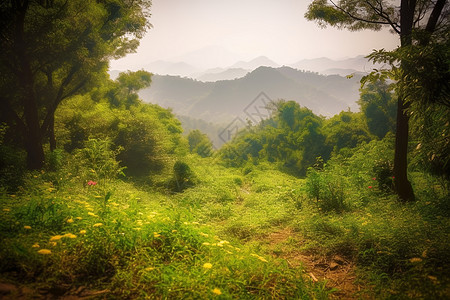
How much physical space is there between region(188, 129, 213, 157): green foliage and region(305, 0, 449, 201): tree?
2568 cm

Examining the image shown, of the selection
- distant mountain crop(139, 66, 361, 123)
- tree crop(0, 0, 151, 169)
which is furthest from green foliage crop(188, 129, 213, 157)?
distant mountain crop(139, 66, 361, 123)

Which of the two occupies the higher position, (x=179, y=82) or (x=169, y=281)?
(x=179, y=82)

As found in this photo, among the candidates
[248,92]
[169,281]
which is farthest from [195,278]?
[248,92]

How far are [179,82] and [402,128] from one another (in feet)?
419

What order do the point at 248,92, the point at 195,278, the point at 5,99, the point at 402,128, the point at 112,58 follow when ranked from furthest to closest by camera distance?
the point at 248,92, the point at 112,58, the point at 5,99, the point at 402,128, the point at 195,278

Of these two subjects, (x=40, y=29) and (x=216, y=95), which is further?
(x=216, y=95)

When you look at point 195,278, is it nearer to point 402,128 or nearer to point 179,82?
point 402,128

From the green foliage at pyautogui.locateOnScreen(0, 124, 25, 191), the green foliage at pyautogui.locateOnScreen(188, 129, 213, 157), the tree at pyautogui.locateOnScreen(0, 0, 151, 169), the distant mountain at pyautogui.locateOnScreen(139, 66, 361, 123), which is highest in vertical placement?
the distant mountain at pyautogui.locateOnScreen(139, 66, 361, 123)

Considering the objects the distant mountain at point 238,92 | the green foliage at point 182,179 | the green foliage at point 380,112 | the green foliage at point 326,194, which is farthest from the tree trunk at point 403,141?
the distant mountain at point 238,92

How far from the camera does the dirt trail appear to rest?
2.76 metres

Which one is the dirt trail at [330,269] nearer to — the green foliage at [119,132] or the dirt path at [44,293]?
the dirt path at [44,293]

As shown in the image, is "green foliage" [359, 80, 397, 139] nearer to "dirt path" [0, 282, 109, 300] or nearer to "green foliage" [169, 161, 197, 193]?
"green foliage" [169, 161, 197, 193]

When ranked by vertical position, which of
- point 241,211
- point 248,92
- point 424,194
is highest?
point 248,92

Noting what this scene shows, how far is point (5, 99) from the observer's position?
25.0 feet
